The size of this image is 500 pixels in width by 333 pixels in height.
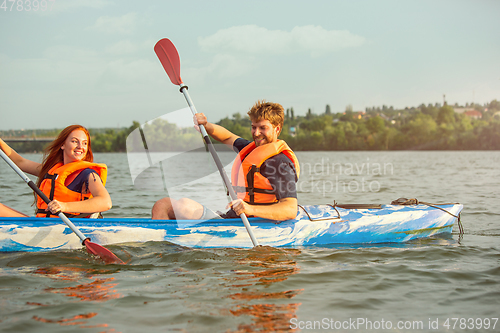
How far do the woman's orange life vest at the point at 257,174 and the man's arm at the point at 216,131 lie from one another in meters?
0.53

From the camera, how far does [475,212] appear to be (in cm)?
686

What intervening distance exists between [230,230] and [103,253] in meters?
1.18

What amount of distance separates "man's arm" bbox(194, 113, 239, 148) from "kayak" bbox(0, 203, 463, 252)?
3.07 feet

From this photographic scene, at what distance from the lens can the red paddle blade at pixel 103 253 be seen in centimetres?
356

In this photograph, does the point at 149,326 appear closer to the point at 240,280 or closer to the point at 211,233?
the point at 240,280

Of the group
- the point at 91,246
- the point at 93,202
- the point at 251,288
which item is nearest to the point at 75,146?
the point at 93,202

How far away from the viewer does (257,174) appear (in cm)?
378

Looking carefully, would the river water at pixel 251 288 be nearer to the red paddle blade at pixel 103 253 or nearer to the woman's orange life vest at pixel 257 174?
the red paddle blade at pixel 103 253

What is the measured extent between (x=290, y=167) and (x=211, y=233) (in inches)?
40.4

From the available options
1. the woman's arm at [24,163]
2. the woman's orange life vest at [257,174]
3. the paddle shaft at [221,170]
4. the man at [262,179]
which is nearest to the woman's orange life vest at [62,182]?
the woman's arm at [24,163]

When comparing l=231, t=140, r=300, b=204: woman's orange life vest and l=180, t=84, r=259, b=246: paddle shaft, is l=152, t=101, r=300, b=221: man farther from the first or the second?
l=180, t=84, r=259, b=246: paddle shaft

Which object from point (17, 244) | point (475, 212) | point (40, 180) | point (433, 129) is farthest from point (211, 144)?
point (433, 129)

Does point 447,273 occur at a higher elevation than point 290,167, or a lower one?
lower

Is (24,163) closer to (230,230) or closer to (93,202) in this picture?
(93,202)
